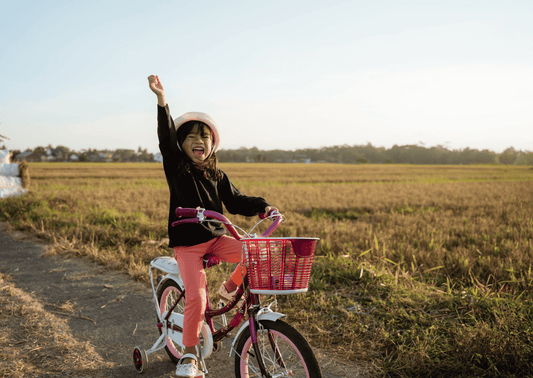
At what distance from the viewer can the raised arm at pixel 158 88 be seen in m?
2.37

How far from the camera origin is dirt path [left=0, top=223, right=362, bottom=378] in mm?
2975

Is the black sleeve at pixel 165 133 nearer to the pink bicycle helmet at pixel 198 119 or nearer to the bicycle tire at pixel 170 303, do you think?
the pink bicycle helmet at pixel 198 119

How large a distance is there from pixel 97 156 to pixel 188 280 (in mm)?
104002

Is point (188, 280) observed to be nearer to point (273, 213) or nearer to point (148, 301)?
point (273, 213)

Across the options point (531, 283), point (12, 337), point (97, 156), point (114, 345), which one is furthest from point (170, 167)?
point (97, 156)

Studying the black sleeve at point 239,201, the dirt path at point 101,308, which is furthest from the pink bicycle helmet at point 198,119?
the dirt path at point 101,308

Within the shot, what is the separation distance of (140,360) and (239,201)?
1.46 metres

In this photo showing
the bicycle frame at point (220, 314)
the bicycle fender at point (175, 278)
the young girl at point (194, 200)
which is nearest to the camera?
the bicycle frame at point (220, 314)

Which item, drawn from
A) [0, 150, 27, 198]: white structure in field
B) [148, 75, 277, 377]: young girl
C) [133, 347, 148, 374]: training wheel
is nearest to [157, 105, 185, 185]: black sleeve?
[148, 75, 277, 377]: young girl

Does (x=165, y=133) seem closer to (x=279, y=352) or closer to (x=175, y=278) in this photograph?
(x=175, y=278)

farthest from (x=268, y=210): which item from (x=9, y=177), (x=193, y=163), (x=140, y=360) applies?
(x=9, y=177)

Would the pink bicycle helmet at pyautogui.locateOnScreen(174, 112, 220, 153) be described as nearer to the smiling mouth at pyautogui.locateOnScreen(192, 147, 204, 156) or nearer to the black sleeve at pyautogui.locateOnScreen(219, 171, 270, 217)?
the smiling mouth at pyautogui.locateOnScreen(192, 147, 204, 156)

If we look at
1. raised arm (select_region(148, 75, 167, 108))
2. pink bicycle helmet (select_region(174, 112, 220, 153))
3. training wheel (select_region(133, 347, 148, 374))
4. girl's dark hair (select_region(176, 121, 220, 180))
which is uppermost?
raised arm (select_region(148, 75, 167, 108))

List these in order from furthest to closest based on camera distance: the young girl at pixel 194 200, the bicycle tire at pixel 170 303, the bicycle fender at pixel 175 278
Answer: the bicycle tire at pixel 170 303, the bicycle fender at pixel 175 278, the young girl at pixel 194 200
